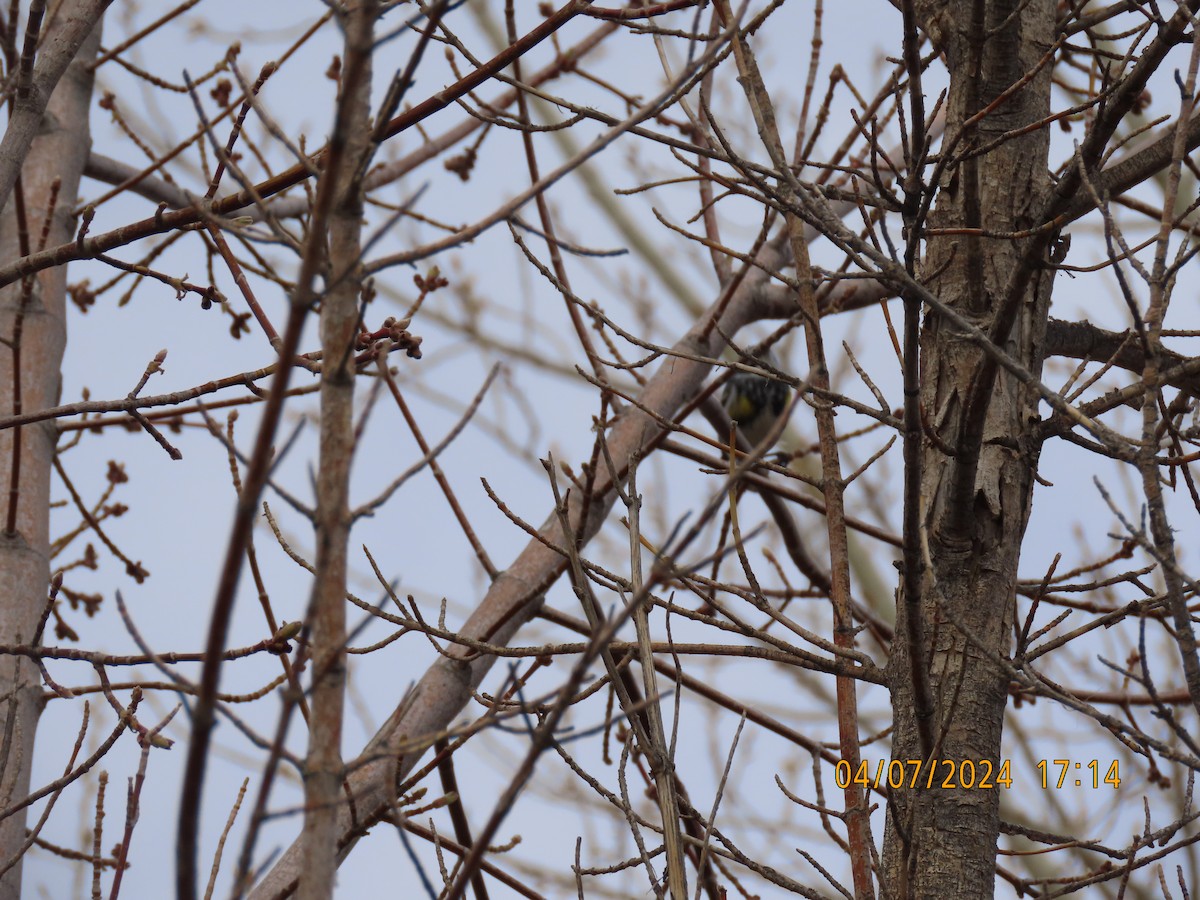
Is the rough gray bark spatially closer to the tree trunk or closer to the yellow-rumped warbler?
the tree trunk

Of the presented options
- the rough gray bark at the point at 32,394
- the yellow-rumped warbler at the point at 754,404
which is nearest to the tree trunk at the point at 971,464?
the rough gray bark at the point at 32,394

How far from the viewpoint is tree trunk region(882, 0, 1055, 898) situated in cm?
192

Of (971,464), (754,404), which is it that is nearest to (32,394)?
(971,464)

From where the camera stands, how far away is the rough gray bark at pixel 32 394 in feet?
8.45

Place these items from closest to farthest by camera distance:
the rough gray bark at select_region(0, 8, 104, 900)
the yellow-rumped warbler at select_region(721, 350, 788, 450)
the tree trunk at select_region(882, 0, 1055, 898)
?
the tree trunk at select_region(882, 0, 1055, 898)
the rough gray bark at select_region(0, 8, 104, 900)
the yellow-rumped warbler at select_region(721, 350, 788, 450)

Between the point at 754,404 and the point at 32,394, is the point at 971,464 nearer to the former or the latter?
the point at 32,394

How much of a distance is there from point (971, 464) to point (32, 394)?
2.33 m

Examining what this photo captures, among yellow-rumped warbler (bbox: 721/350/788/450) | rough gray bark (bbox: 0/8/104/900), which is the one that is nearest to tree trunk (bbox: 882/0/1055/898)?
rough gray bark (bbox: 0/8/104/900)

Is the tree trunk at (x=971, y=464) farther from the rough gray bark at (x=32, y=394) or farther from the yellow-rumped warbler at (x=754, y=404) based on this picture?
the yellow-rumped warbler at (x=754, y=404)

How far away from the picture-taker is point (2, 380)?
2.98 metres

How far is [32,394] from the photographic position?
2.98 metres

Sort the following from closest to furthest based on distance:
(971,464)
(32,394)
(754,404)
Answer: (971,464)
(32,394)
(754,404)

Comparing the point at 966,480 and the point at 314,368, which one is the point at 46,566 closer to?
the point at 314,368

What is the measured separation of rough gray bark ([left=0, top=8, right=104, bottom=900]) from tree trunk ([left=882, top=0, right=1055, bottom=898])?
1694 millimetres
